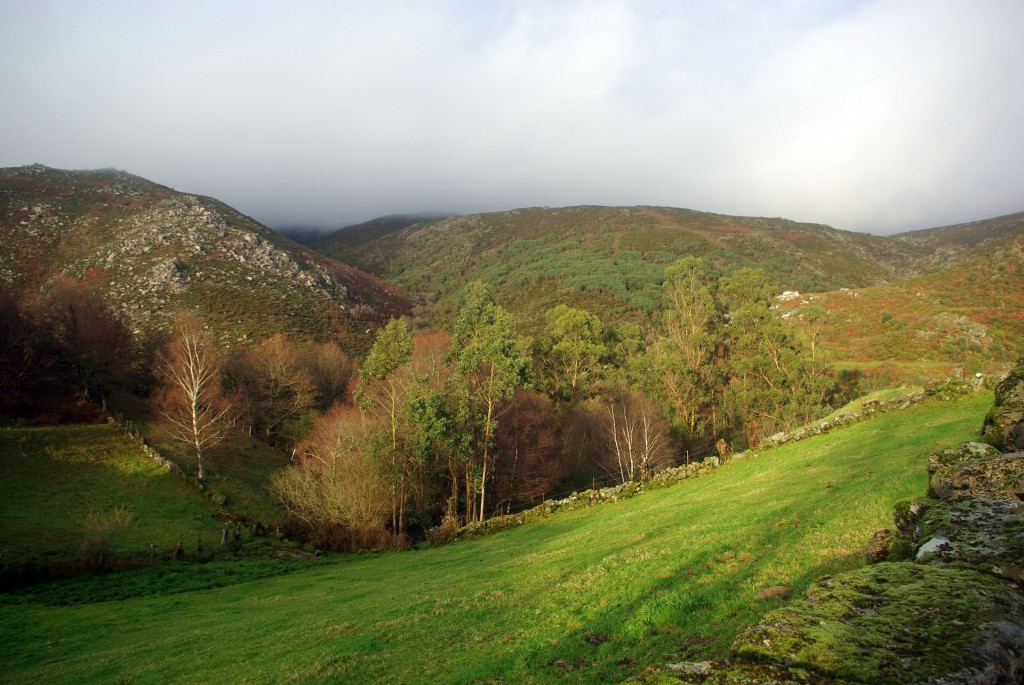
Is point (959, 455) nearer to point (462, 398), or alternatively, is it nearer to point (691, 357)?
point (462, 398)

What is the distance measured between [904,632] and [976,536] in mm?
2887

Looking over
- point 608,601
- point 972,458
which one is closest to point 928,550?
point 972,458

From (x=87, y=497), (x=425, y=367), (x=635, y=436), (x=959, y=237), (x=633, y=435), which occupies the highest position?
(x=959, y=237)

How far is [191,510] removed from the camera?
37.6 m

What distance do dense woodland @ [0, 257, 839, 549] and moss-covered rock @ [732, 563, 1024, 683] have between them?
29.3 metres

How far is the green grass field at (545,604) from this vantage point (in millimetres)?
9000

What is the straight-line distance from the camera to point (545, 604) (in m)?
11.6

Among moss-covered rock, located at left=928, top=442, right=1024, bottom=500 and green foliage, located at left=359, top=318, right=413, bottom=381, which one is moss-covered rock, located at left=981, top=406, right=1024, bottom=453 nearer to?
moss-covered rock, located at left=928, top=442, right=1024, bottom=500

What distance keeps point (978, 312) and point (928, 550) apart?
69.4 metres

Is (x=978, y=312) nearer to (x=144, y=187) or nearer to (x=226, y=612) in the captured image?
(x=226, y=612)

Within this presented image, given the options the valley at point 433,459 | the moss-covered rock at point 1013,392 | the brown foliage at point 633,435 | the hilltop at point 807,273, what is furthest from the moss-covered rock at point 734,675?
the hilltop at point 807,273

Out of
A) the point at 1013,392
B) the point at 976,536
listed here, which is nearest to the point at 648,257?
the point at 1013,392

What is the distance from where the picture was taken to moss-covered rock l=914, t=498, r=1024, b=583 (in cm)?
519

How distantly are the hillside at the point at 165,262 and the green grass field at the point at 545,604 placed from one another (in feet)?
237
